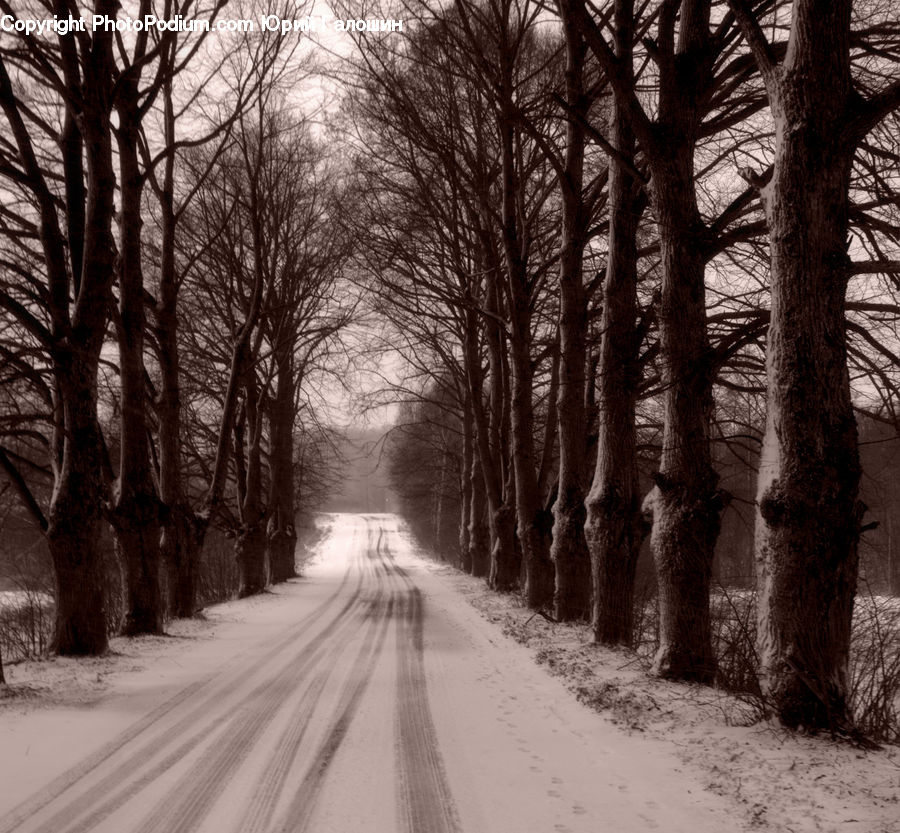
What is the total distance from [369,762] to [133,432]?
8183 millimetres

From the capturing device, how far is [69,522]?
9953mm

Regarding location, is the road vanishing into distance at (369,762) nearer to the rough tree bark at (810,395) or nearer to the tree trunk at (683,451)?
the rough tree bark at (810,395)

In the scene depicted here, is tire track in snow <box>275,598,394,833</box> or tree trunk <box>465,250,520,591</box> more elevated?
tree trunk <box>465,250,520,591</box>

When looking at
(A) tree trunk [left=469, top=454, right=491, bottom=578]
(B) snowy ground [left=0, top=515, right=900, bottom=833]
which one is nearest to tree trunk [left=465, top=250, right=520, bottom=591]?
(A) tree trunk [left=469, top=454, right=491, bottom=578]

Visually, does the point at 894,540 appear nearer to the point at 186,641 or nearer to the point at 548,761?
the point at 186,641

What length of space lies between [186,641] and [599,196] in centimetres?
890

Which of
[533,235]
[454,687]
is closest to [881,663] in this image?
[454,687]

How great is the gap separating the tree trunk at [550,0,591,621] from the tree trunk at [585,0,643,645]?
94.2 inches

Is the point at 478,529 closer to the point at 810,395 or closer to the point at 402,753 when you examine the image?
the point at 402,753

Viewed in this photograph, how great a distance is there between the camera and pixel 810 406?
563 cm

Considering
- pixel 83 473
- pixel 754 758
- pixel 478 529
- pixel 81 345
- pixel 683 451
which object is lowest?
pixel 754 758

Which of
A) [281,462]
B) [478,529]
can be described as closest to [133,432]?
[281,462]

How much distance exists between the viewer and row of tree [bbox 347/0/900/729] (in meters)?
5.67

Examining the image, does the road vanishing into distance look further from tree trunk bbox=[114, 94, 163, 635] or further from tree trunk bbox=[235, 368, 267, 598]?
tree trunk bbox=[235, 368, 267, 598]
